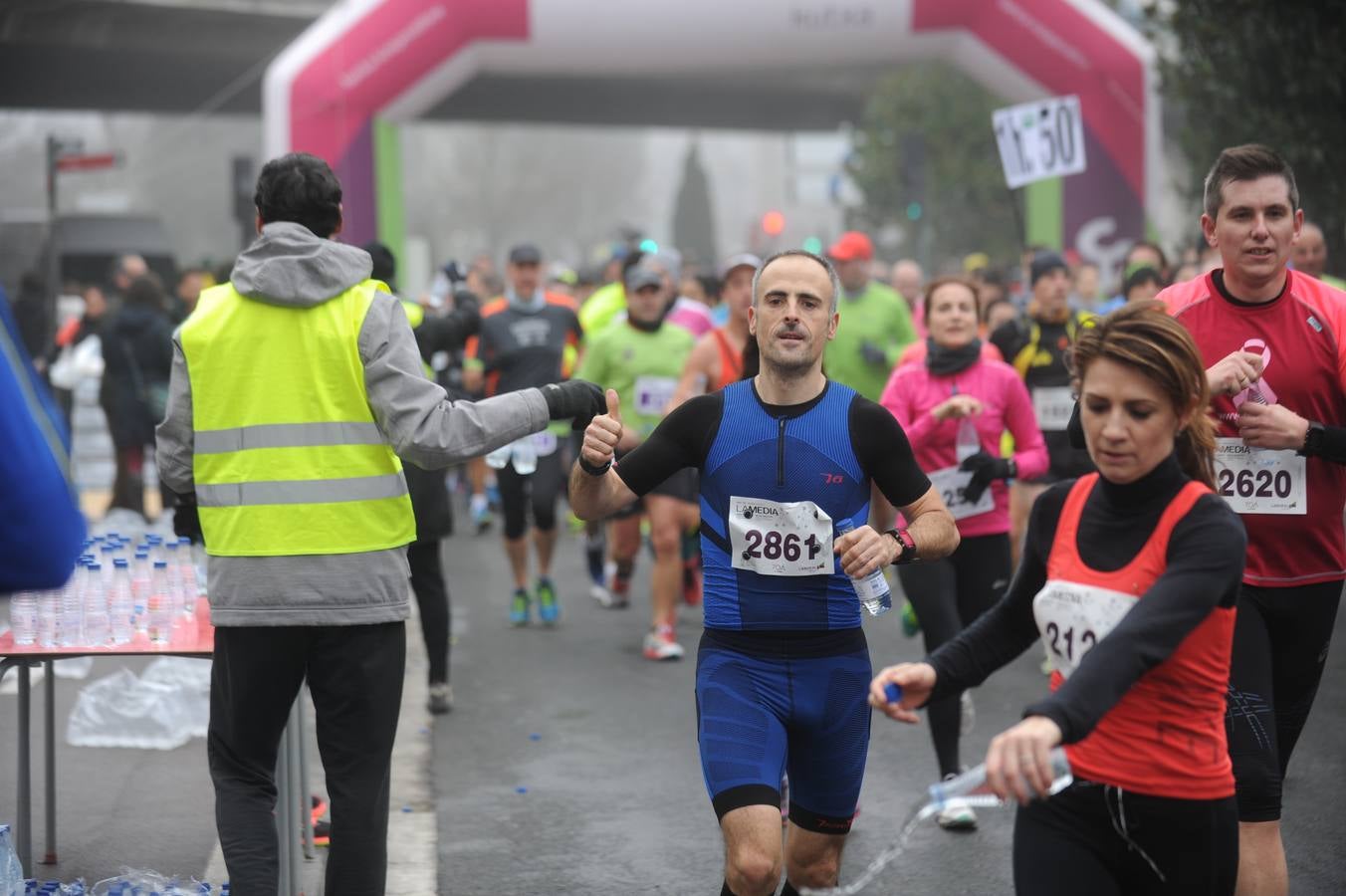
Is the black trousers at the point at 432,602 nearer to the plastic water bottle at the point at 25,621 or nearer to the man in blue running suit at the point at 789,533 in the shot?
the plastic water bottle at the point at 25,621

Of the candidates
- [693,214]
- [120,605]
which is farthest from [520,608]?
[693,214]

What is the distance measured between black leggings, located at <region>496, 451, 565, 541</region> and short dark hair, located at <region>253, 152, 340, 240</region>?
5.66 meters

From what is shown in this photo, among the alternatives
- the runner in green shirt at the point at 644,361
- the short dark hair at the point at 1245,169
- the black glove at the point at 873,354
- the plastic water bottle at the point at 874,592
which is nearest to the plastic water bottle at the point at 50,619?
the plastic water bottle at the point at 874,592

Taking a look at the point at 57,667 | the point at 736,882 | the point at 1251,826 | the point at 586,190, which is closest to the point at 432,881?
the point at 736,882

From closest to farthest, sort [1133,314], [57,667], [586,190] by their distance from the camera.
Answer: [1133,314], [57,667], [586,190]

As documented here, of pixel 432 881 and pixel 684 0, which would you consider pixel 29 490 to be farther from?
pixel 684 0

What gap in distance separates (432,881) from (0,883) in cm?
139

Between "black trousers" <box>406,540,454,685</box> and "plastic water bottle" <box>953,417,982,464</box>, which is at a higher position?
"plastic water bottle" <box>953,417,982,464</box>

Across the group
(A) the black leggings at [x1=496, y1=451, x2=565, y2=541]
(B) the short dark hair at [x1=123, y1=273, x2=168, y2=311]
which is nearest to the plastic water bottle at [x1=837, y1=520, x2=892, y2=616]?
(A) the black leggings at [x1=496, y1=451, x2=565, y2=541]

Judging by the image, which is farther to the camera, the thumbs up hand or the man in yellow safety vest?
the thumbs up hand

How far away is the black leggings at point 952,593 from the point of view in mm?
6125

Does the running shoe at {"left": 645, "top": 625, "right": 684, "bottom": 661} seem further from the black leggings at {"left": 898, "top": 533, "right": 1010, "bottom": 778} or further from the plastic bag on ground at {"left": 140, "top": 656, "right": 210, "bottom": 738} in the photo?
the black leggings at {"left": 898, "top": 533, "right": 1010, "bottom": 778}

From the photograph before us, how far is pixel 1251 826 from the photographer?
163 inches

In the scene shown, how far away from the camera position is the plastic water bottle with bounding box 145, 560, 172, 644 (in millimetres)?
4910
